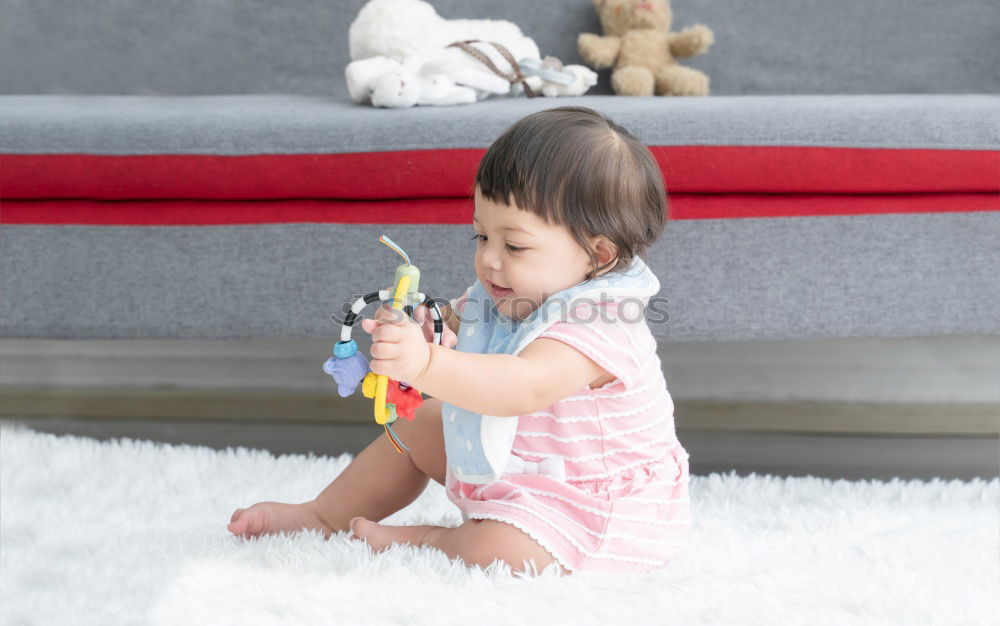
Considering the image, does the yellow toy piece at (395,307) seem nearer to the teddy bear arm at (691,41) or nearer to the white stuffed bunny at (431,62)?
the white stuffed bunny at (431,62)

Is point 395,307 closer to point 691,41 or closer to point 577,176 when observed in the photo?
point 577,176

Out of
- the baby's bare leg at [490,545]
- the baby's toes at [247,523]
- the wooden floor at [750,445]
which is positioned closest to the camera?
the baby's bare leg at [490,545]

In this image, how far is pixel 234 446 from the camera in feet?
4.58

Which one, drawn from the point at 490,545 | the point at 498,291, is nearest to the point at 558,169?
the point at 498,291

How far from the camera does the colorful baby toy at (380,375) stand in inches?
29.8

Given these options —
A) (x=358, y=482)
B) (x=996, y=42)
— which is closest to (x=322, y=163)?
(x=358, y=482)

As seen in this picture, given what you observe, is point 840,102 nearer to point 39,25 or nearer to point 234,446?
point 234,446

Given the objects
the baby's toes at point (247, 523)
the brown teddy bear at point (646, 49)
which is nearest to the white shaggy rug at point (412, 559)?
the baby's toes at point (247, 523)

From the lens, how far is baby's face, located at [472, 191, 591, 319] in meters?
0.85

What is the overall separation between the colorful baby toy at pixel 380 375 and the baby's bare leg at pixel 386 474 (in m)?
0.17

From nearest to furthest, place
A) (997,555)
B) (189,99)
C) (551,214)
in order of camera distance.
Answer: (551,214), (997,555), (189,99)

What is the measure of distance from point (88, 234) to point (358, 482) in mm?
636

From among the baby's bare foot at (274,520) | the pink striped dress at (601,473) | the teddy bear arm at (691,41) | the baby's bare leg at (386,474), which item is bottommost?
the baby's bare foot at (274,520)

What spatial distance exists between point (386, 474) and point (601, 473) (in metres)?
0.24
